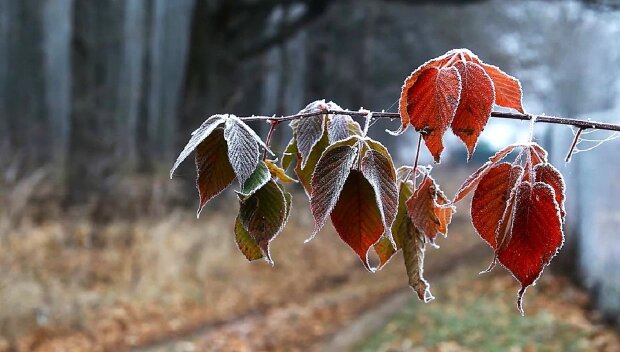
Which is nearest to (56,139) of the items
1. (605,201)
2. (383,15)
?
(383,15)

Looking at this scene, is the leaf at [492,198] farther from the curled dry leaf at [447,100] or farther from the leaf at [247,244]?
the leaf at [247,244]

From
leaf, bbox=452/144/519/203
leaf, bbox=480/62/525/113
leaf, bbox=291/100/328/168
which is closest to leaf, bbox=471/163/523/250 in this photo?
leaf, bbox=452/144/519/203

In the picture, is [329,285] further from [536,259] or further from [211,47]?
[536,259]

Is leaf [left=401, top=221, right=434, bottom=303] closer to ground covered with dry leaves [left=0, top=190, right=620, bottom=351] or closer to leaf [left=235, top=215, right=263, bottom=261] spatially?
leaf [left=235, top=215, right=263, bottom=261]

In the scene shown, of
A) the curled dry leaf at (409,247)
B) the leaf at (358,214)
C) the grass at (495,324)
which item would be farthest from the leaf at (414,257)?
the grass at (495,324)

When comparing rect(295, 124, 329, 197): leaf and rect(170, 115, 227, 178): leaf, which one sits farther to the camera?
rect(295, 124, 329, 197): leaf

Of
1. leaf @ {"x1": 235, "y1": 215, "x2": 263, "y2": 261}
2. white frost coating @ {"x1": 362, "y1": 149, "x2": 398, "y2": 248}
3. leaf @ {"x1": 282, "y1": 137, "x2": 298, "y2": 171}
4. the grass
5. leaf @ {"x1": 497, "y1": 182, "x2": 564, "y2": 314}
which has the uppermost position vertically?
leaf @ {"x1": 282, "y1": 137, "x2": 298, "y2": 171}
